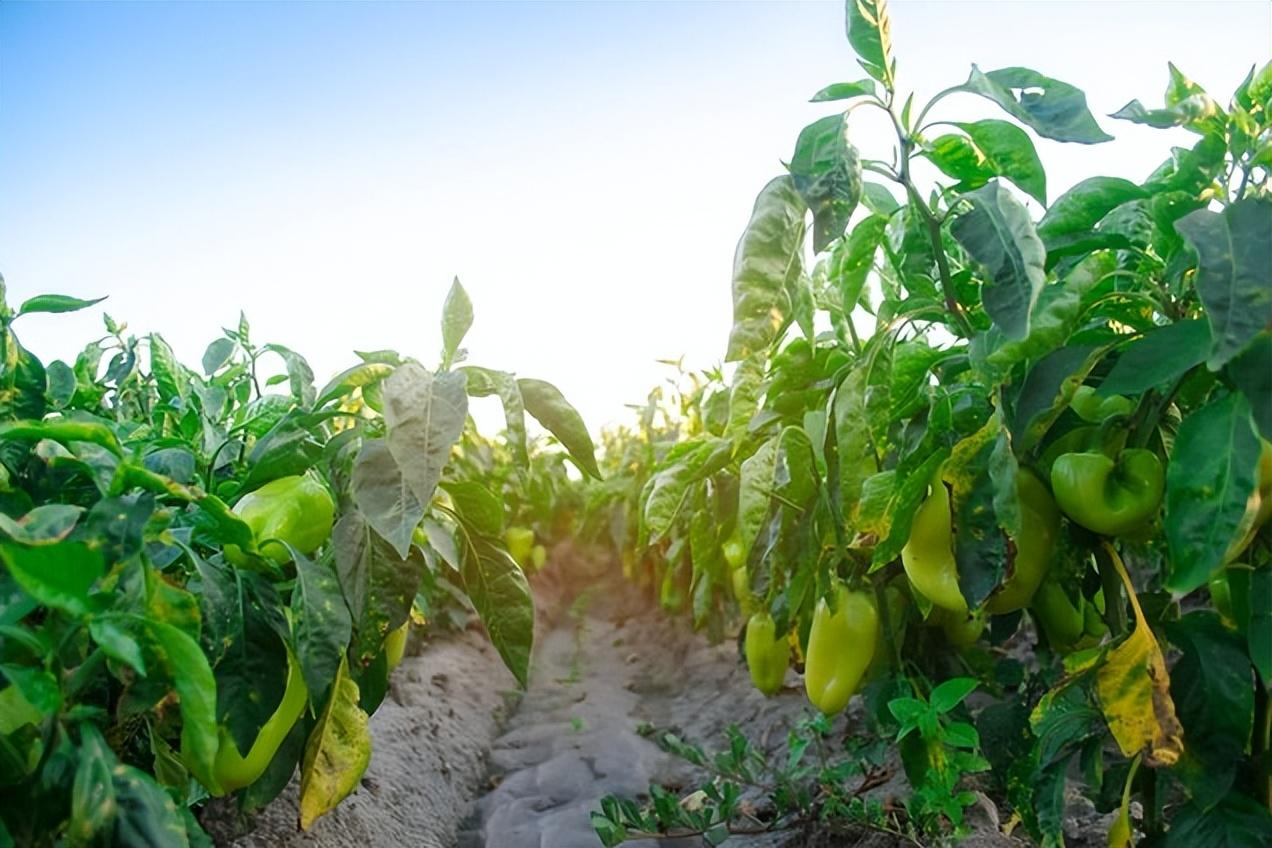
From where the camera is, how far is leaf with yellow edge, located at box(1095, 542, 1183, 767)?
800mm

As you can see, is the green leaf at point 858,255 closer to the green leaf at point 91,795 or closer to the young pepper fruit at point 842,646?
the young pepper fruit at point 842,646

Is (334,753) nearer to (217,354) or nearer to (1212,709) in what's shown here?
(217,354)

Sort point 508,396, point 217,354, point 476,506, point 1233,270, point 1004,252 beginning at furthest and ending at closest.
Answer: point 217,354, point 476,506, point 508,396, point 1004,252, point 1233,270

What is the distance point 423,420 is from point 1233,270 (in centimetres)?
73

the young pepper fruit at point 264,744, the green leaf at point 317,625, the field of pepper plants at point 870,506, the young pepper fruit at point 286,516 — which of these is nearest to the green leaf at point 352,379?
the field of pepper plants at point 870,506

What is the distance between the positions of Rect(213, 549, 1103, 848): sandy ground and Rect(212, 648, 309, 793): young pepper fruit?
1.32 ft

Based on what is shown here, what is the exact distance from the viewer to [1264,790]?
877 mm

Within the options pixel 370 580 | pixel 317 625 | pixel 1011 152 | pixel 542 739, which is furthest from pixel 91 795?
pixel 542 739

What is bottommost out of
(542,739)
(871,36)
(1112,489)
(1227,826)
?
(542,739)

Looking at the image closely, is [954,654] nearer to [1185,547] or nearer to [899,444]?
[899,444]

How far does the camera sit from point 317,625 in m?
0.89

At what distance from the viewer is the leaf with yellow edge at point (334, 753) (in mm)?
950

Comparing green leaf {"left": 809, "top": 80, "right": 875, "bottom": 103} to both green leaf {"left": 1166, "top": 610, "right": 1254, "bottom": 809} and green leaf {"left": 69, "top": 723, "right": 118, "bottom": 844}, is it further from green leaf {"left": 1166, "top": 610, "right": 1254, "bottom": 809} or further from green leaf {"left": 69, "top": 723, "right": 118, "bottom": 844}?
green leaf {"left": 69, "top": 723, "right": 118, "bottom": 844}

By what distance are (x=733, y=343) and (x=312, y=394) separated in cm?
64
